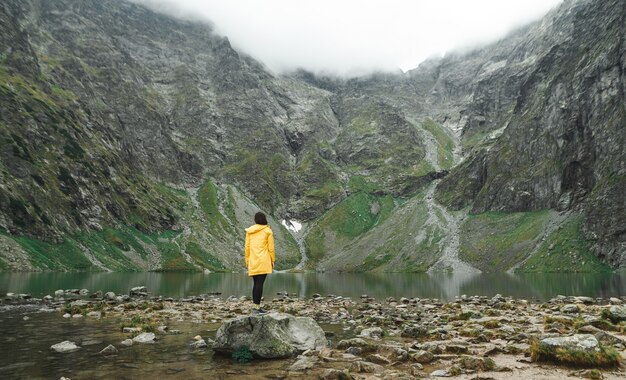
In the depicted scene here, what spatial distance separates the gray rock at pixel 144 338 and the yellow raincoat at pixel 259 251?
608 cm

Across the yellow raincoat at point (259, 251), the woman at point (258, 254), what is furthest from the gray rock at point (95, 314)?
the yellow raincoat at point (259, 251)

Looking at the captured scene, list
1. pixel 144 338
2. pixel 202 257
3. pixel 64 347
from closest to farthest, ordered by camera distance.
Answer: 1. pixel 64 347
2. pixel 144 338
3. pixel 202 257

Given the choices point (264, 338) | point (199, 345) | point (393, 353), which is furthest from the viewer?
point (199, 345)

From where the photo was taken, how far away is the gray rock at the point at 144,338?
1895 centimetres

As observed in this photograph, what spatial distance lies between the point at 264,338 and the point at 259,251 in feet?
11.5

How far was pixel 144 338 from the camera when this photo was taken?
63.4 ft

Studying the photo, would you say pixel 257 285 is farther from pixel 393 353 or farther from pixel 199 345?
pixel 393 353

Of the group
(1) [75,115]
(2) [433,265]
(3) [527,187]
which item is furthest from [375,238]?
(1) [75,115]

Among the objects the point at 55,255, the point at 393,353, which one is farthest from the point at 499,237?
the point at 393,353

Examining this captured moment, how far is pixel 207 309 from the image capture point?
34062 mm

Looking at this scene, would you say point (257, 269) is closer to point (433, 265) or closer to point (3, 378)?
point (3, 378)

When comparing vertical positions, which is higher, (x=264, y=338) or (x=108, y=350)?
(x=264, y=338)

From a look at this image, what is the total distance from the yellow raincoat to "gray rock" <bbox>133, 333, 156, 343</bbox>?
6.08 meters

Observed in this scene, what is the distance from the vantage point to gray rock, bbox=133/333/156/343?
1895cm
